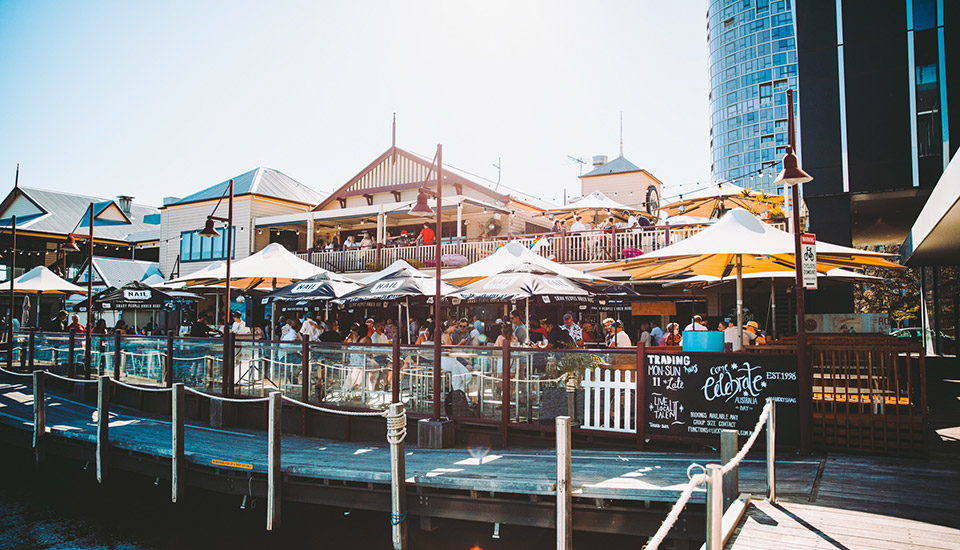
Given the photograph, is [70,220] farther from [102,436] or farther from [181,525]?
[181,525]

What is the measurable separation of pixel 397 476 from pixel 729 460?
3574mm

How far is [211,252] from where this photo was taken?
100ft

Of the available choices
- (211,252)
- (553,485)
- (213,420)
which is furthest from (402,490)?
(211,252)

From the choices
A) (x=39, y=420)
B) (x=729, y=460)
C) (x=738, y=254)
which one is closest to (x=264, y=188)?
(x=39, y=420)

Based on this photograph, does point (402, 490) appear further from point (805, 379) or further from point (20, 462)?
point (20, 462)

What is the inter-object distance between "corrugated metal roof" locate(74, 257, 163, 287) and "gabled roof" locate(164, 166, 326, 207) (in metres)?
4.16

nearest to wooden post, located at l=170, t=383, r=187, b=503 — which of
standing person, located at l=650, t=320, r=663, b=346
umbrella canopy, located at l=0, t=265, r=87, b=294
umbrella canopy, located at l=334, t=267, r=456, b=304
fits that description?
umbrella canopy, located at l=334, t=267, r=456, b=304

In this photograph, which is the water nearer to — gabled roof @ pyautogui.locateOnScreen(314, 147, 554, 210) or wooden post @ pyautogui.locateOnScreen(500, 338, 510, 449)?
wooden post @ pyautogui.locateOnScreen(500, 338, 510, 449)

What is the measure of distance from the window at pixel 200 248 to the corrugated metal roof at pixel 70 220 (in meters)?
5.40

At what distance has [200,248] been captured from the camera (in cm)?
3075

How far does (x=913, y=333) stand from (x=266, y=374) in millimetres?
34766

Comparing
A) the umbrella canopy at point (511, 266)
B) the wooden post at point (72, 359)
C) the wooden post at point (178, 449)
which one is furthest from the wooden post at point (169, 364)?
the umbrella canopy at point (511, 266)

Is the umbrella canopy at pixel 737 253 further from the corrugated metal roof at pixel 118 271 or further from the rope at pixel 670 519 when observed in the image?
the corrugated metal roof at pixel 118 271

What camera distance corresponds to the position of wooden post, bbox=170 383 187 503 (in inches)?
359
